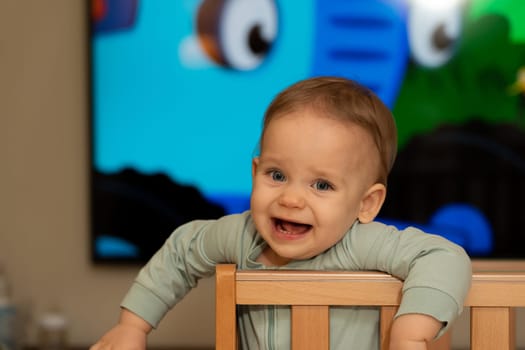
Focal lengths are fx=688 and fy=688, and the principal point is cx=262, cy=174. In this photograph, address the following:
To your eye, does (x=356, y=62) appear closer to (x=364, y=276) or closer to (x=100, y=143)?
(x=100, y=143)

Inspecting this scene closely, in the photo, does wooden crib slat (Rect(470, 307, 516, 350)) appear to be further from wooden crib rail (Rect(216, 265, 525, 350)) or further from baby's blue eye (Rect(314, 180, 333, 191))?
baby's blue eye (Rect(314, 180, 333, 191))

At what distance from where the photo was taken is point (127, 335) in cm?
83

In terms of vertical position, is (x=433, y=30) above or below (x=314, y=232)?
above

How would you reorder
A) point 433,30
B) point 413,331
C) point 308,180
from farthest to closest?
point 433,30
point 308,180
point 413,331

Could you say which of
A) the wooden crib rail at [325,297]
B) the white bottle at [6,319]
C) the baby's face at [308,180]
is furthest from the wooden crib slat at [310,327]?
the white bottle at [6,319]

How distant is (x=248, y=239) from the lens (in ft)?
2.97

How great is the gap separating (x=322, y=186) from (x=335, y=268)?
12 cm

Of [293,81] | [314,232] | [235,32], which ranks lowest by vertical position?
[314,232]

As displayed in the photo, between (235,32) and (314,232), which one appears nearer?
(314,232)

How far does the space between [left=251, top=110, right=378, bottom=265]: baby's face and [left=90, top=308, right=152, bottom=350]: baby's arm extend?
0.62 ft

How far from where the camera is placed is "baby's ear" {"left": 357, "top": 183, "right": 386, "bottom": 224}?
0.87 m

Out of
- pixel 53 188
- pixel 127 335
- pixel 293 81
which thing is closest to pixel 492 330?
pixel 127 335

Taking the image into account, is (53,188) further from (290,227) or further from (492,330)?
(492,330)

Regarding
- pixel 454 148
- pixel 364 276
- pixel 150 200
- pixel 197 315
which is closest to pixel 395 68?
pixel 454 148
